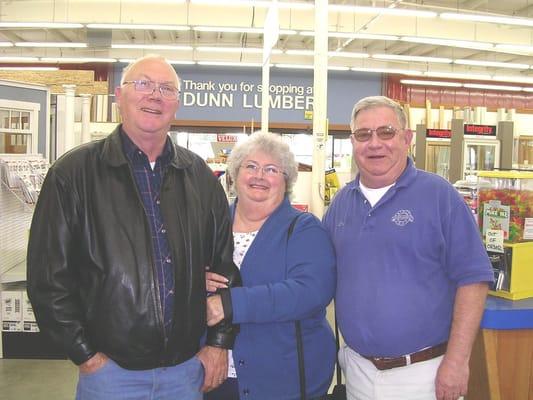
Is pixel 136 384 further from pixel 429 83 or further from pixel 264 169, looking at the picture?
pixel 429 83

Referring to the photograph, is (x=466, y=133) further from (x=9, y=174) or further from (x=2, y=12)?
(x=2, y=12)

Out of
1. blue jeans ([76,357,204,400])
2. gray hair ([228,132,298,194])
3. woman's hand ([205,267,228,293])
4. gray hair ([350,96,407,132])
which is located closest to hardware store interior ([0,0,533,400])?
gray hair ([350,96,407,132])

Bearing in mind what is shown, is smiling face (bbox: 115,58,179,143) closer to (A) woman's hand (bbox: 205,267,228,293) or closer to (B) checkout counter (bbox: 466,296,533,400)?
(A) woman's hand (bbox: 205,267,228,293)

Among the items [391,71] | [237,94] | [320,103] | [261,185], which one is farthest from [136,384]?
[391,71]

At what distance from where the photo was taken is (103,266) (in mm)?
1685

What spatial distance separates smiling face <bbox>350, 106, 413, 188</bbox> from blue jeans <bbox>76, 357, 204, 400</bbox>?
1.00m

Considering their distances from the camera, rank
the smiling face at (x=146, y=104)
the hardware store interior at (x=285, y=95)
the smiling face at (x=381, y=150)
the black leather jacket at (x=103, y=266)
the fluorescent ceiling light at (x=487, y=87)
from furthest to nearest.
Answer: the fluorescent ceiling light at (x=487, y=87), the hardware store interior at (x=285, y=95), the smiling face at (x=381, y=150), the smiling face at (x=146, y=104), the black leather jacket at (x=103, y=266)

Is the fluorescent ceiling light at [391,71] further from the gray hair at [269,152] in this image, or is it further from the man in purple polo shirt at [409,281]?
the man in purple polo shirt at [409,281]

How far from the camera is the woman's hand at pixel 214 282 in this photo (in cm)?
194

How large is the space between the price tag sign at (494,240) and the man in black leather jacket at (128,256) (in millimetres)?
1484

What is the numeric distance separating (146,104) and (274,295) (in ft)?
2.67

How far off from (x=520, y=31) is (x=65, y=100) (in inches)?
475

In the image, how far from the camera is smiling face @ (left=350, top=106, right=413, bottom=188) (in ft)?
6.77

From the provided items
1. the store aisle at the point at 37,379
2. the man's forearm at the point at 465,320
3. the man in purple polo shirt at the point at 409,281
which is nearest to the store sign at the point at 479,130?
the store aisle at the point at 37,379
